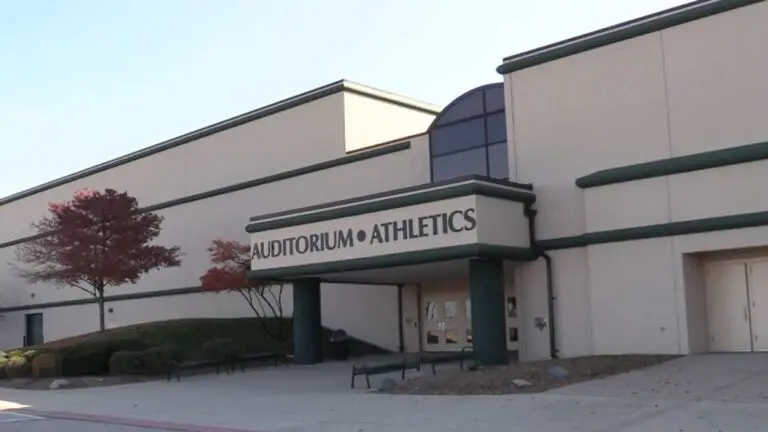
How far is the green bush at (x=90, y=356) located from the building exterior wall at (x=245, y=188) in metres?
9.33

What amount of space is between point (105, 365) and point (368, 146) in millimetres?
13121

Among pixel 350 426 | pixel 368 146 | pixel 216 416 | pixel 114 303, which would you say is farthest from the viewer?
pixel 114 303

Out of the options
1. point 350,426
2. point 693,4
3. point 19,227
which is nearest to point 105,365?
point 350,426

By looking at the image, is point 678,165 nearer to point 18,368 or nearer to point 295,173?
point 295,173

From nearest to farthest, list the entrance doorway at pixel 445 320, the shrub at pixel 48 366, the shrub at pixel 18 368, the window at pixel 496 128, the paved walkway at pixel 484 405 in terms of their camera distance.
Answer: the paved walkway at pixel 484 405 → the shrub at pixel 48 366 → the shrub at pixel 18 368 → the window at pixel 496 128 → the entrance doorway at pixel 445 320

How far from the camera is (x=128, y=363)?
26.9m

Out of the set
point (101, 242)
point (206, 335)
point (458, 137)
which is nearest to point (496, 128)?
point (458, 137)

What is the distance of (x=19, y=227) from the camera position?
183ft

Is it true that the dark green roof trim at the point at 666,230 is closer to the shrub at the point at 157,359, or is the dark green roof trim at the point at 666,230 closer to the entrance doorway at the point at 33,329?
the shrub at the point at 157,359

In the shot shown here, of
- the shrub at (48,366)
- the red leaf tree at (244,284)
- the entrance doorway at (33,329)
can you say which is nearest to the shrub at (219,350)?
the red leaf tree at (244,284)

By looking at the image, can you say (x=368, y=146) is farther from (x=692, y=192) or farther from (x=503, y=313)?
(x=692, y=192)

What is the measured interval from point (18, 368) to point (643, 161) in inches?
799

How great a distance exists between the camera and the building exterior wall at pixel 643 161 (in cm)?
2114

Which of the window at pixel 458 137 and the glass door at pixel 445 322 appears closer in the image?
the window at pixel 458 137
